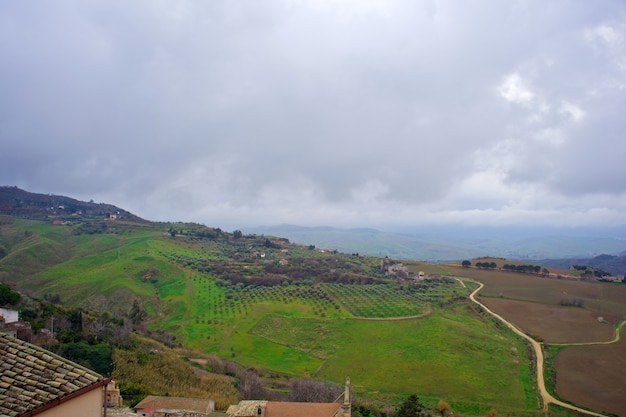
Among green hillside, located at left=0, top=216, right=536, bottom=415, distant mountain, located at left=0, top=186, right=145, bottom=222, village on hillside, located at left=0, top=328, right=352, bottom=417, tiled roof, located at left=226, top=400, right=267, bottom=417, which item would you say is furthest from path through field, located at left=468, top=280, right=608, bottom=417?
distant mountain, located at left=0, top=186, right=145, bottom=222

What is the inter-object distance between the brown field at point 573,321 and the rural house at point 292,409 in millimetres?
25638

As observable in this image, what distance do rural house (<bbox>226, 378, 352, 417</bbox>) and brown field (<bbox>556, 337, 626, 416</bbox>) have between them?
2564cm

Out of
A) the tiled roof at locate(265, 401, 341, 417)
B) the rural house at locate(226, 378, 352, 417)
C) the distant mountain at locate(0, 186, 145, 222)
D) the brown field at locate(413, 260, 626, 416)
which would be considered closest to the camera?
the rural house at locate(226, 378, 352, 417)

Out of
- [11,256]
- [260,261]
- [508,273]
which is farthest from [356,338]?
[11,256]

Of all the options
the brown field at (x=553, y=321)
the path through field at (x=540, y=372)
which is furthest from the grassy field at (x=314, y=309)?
the brown field at (x=553, y=321)

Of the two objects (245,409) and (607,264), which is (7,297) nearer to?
(245,409)

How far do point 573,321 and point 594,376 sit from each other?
20.5m

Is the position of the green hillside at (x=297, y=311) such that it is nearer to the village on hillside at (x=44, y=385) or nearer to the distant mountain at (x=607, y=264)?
the village on hillside at (x=44, y=385)

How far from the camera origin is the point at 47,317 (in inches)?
1391

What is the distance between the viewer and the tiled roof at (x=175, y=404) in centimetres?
2198

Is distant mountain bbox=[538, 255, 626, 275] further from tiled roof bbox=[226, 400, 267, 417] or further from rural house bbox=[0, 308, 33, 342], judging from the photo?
rural house bbox=[0, 308, 33, 342]

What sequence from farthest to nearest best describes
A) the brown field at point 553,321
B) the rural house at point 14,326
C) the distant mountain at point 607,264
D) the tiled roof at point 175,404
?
the distant mountain at point 607,264 < the brown field at point 553,321 < the rural house at point 14,326 < the tiled roof at point 175,404

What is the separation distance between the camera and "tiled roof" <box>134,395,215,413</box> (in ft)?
72.1

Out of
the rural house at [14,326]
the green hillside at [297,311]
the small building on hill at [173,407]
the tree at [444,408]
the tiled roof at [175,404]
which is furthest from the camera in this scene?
the green hillside at [297,311]
